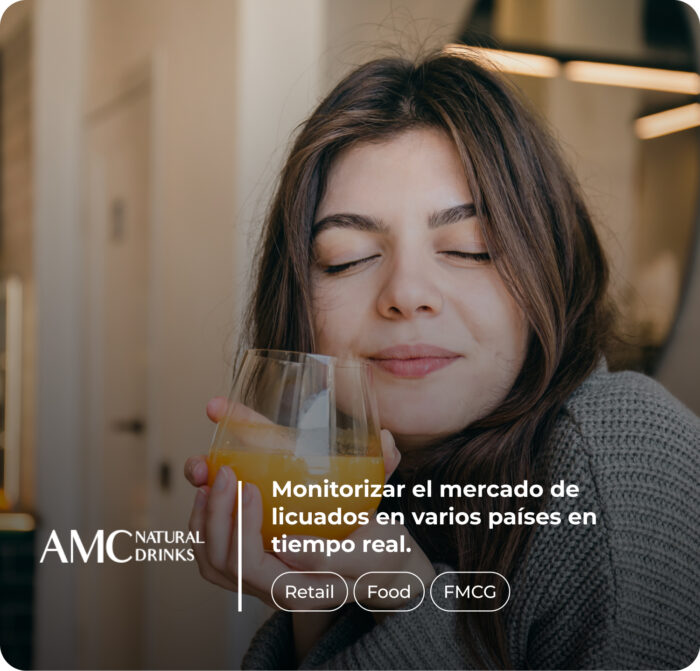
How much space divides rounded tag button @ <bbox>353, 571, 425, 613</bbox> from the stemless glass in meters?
0.07

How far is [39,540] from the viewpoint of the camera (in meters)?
0.60

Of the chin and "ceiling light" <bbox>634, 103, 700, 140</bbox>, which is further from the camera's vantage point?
"ceiling light" <bbox>634, 103, 700, 140</bbox>

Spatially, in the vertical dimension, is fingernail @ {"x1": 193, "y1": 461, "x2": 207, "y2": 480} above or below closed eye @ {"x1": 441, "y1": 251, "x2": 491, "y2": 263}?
below

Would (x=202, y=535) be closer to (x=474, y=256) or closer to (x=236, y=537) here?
(x=236, y=537)

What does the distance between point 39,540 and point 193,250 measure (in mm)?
291

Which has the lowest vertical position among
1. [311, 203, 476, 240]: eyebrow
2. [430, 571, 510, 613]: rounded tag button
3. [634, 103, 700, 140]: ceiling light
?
[430, 571, 510, 613]: rounded tag button

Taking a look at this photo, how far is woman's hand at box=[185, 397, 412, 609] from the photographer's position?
37 centimetres

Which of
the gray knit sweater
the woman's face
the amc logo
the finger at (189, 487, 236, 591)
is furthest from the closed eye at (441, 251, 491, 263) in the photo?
the amc logo

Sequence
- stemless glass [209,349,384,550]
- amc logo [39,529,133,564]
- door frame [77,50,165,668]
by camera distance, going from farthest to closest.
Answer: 1. door frame [77,50,165,668]
2. amc logo [39,529,133,564]
3. stemless glass [209,349,384,550]

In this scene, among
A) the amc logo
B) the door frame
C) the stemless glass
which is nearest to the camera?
the stemless glass

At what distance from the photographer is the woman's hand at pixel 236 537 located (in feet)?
1.21

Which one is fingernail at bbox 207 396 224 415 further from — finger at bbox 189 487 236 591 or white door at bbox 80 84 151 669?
white door at bbox 80 84 151 669

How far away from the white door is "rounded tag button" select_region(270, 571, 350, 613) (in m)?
0.22

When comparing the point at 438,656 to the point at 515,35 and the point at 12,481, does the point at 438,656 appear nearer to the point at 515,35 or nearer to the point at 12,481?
the point at 515,35
